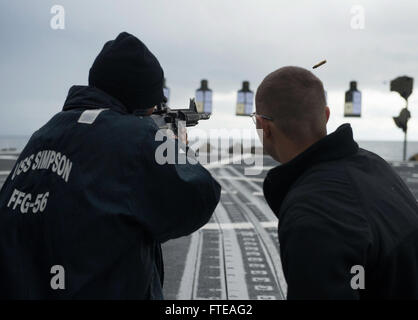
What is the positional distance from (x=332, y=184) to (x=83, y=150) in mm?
1026

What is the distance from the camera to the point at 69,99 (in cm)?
237

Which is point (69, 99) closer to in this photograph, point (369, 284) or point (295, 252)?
point (295, 252)

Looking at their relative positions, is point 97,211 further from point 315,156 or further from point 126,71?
point 315,156

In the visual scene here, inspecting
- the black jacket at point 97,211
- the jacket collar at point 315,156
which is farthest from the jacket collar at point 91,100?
the jacket collar at point 315,156

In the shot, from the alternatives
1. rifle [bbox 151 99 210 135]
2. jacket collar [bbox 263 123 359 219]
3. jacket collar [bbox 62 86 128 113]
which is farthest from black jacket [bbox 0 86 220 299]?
rifle [bbox 151 99 210 135]

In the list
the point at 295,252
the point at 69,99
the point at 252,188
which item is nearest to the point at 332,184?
the point at 295,252

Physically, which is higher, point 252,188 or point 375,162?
point 375,162

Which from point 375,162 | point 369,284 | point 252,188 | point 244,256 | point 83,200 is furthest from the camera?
point 252,188

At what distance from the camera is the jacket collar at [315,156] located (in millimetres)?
2047

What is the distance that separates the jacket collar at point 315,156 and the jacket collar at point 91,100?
793 mm

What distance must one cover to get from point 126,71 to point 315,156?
95cm

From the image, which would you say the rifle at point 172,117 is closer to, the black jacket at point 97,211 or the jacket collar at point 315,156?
the black jacket at point 97,211

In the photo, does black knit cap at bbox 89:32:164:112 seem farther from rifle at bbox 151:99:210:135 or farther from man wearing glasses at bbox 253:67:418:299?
man wearing glasses at bbox 253:67:418:299
